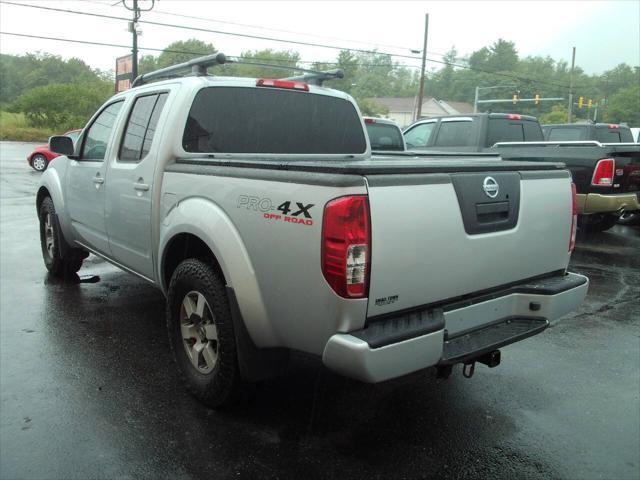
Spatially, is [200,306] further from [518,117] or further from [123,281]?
[518,117]

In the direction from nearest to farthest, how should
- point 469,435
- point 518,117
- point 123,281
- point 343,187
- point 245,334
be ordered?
point 343,187 → point 245,334 → point 469,435 → point 123,281 → point 518,117

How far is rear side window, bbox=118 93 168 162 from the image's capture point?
4.06 meters

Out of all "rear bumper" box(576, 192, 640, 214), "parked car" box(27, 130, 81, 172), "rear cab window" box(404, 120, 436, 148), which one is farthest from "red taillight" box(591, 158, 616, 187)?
"parked car" box(27, 130, 81, 172)

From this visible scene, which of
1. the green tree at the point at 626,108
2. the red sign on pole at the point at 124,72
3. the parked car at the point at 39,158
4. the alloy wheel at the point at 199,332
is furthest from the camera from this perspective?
the green tree at the point at 626,108

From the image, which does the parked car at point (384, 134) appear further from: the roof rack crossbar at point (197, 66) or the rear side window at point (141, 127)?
the rear side window at point (141, 127)

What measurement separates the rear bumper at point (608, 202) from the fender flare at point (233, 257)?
6617 mm

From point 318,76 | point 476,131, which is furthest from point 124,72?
point 318,76

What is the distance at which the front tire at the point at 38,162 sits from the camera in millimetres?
19609

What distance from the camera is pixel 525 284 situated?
128 inches

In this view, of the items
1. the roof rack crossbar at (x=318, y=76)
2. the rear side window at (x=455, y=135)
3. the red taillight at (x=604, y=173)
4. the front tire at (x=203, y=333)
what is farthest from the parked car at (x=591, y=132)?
the front tire at (x=203, y=333)

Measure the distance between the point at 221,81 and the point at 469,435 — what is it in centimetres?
285

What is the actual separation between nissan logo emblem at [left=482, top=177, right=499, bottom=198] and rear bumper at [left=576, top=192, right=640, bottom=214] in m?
5.86

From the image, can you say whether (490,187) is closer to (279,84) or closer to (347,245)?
(347,245)

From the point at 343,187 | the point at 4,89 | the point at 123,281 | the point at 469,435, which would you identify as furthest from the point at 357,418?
the point at 4,89
